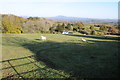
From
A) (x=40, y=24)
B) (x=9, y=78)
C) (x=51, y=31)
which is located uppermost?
(x=40, y=24)

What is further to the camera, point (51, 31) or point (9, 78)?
point (51, 31)

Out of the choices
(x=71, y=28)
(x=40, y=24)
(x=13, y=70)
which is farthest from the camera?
(x=71, y=28)

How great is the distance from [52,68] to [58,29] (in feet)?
69.6

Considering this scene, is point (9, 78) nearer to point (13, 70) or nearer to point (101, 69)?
point (13, 70)

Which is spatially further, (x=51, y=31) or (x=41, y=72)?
(x=51, y=31)

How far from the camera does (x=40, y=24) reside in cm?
2336

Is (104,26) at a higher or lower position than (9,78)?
higher

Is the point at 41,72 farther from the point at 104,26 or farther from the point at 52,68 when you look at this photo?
the point at 104,26

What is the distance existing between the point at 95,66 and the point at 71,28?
2357 cm

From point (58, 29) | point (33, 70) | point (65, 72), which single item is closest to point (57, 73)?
point (65, 72)

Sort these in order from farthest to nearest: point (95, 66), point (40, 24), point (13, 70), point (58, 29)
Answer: point (58, 29)
point (40, 24)
point (95, 66)
point (13, 70)

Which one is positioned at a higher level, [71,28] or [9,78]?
[71,28]

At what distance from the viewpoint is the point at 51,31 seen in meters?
24.6

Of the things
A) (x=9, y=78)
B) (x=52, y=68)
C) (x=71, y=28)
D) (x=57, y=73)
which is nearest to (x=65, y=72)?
(x=57, y=73)
